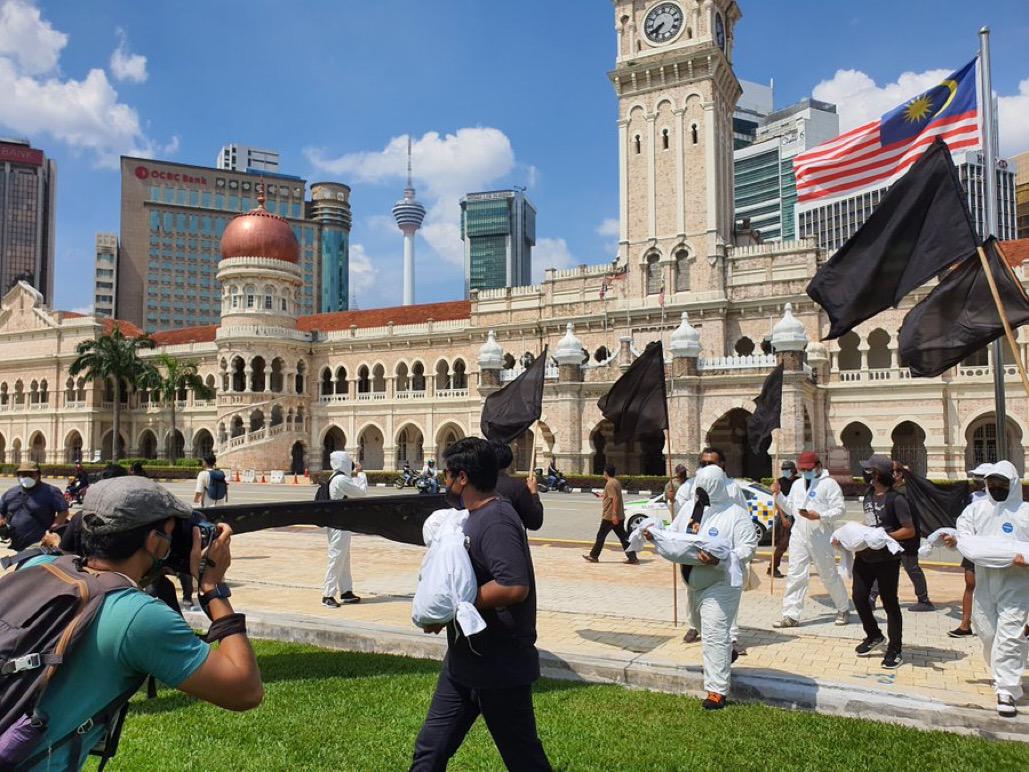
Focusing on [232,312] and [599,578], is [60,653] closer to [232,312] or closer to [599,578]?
[599,578]

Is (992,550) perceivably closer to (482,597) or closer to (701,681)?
(701,681)

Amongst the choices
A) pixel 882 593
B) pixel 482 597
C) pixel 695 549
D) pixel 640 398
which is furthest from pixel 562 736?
pixel 640 398

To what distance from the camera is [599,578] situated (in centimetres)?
1118

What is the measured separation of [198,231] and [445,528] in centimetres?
11669

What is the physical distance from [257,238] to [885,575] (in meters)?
43.6

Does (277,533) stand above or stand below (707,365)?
below

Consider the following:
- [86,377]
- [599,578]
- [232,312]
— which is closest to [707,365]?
[599,578]

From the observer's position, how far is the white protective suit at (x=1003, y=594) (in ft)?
17.6

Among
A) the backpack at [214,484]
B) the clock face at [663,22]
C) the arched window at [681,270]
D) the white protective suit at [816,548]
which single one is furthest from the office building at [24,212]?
the white protective suit at [816,548]

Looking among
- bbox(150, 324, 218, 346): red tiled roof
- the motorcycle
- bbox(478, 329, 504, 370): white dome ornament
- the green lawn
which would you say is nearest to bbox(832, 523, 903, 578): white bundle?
the green lawn

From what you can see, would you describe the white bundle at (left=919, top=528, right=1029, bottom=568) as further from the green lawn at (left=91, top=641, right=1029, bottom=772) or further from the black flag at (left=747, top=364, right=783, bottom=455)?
the black flag at (left=747, top=364, right=783, bottom=455)

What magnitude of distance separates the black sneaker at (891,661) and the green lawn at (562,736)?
1406 mm

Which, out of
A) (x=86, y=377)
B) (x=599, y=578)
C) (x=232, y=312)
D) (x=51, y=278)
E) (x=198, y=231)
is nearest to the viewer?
(x=599, y=578)

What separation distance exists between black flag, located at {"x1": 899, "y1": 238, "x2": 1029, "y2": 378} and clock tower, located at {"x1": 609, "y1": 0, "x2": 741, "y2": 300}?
27.2 metres
